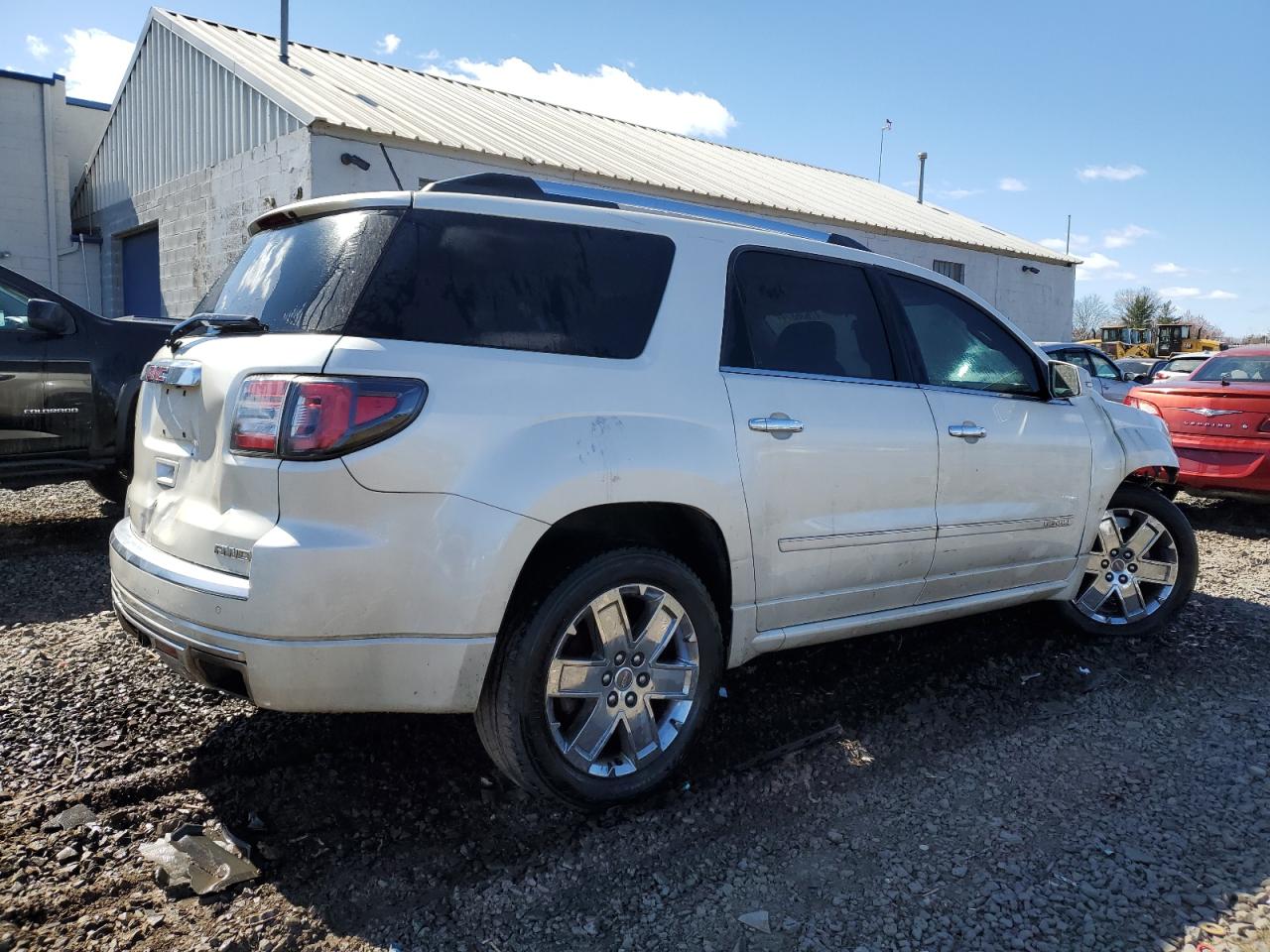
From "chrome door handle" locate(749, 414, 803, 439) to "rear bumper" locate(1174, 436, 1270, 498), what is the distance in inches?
231

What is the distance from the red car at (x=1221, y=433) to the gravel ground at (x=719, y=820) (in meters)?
4.12

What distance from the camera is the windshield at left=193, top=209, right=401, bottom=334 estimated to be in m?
2.70

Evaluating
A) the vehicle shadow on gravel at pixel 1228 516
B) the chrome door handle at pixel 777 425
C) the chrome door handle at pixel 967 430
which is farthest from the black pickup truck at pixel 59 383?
the vehicle shadow on gravel at pixel 1228 516

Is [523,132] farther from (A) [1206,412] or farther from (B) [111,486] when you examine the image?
(A) [1206,412]

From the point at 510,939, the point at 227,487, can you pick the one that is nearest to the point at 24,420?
the point at 227,487

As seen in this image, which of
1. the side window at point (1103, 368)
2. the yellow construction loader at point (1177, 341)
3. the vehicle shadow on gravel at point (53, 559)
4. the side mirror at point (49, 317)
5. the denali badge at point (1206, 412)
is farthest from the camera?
the yellow construction loader at point (1177, 341)

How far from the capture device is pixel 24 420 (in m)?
6.14

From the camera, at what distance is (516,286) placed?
2.86m

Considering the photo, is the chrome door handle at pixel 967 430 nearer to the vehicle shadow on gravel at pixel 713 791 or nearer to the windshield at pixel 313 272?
the vehicle shadow on gravel at pixel 713 791

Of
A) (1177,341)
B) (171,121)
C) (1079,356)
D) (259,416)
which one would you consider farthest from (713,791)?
(1177,341)

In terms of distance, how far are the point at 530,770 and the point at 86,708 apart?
192 centimetres

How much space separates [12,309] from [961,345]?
6.01 metres

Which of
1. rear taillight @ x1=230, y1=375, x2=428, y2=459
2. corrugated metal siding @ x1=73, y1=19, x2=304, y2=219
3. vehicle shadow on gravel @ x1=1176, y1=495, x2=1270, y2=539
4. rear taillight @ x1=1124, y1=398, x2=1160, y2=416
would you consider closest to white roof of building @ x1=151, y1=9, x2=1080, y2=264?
corrugated metal siding @ x1=73, y1=19, x2=304, y2=219

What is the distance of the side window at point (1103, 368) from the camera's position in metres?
12.4
